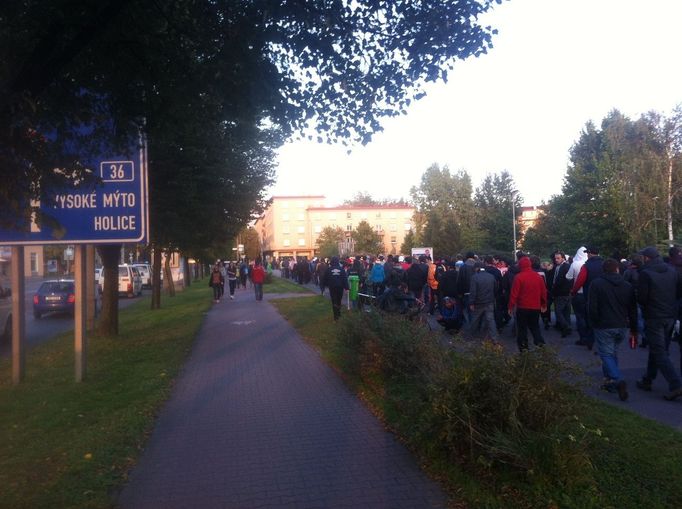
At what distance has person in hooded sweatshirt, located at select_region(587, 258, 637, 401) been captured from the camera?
24.5 ft

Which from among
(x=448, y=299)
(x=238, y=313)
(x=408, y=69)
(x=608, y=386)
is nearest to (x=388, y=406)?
(x=608, y=386)

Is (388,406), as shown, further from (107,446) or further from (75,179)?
(75,179)

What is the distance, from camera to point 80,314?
32.5 feet

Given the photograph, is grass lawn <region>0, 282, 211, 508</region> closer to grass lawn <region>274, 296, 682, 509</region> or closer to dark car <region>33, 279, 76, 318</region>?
grass lawn <region>274, 296, 682, 509</region>

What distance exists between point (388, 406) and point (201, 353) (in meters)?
6.30

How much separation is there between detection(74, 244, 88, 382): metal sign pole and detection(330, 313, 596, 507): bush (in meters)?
5.55

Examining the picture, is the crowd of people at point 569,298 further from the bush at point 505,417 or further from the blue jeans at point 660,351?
the bush at point 505,417

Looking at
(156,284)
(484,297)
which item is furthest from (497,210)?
(484,297)

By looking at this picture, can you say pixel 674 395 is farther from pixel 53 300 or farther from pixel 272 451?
pixel 53 300

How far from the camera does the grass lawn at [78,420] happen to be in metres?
5.08

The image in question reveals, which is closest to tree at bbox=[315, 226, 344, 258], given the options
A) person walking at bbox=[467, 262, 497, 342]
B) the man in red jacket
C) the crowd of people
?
the crowd of people

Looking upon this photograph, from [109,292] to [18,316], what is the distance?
5.06 m

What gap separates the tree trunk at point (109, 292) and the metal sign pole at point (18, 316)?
497cm

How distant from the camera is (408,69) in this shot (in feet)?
24.0
